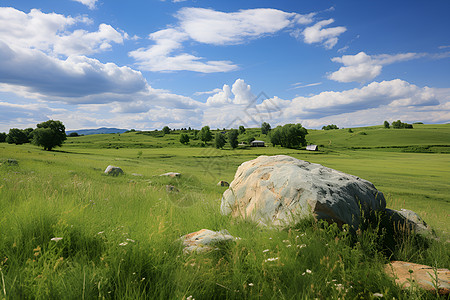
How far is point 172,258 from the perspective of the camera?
346 centimetres

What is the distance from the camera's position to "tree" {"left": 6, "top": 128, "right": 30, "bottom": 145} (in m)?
103

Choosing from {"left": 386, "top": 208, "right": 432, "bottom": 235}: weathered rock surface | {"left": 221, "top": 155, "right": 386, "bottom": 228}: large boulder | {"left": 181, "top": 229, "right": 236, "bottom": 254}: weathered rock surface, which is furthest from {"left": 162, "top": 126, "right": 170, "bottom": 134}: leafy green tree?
{"left": 181, "top": 229, "right": 236, "bottom": 254}: weathered rock surface

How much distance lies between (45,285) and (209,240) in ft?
7.57

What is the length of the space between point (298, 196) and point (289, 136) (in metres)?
93.2

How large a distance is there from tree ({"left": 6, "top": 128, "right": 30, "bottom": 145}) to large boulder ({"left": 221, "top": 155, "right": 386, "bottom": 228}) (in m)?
130

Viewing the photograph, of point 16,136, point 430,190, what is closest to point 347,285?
point 430,190

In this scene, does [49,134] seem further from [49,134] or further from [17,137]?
[17,137]

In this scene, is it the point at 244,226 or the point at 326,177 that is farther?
the point at 326,177

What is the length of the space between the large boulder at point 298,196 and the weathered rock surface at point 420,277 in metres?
1.30

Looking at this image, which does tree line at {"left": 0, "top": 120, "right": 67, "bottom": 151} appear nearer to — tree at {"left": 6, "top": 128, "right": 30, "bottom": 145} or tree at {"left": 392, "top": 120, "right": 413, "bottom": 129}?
tree at {"left": 6, "top": 128, "right": 30, "bottom": 145}

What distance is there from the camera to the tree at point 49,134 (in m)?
74.2

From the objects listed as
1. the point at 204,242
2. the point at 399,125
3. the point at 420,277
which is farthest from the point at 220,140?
the point at 399,125

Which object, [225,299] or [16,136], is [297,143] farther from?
[16,136]

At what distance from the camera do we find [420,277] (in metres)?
3.84
